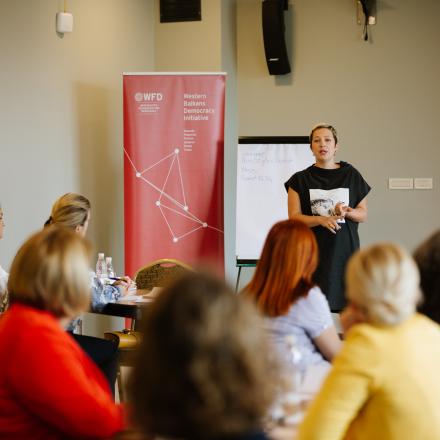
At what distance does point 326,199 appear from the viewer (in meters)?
4.71

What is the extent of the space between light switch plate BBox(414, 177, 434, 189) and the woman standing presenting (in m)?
1.84

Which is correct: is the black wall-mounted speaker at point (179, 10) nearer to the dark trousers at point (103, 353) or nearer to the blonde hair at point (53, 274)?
the dark trousers at point (103, 353)

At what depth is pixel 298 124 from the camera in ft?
21.9

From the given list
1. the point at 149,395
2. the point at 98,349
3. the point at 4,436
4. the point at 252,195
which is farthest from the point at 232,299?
the point at 252,195

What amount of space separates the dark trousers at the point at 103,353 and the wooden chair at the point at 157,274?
1.14 meters

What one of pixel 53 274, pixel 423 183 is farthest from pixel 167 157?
pixel 53 274

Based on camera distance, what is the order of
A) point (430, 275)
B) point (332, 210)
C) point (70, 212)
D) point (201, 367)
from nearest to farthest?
point (201, 367) → point (430, 275) → point (70, 212) → point (332, 210)

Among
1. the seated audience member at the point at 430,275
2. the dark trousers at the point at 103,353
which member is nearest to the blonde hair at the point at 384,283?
the seated audience member at the point at 430,275

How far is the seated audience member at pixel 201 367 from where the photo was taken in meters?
1.10

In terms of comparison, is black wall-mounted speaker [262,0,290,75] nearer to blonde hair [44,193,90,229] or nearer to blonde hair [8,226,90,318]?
blonde hair [44,193,90,229]

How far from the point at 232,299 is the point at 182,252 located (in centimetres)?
479

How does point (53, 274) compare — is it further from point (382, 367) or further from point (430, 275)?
point (430, 275)

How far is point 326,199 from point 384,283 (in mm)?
3035

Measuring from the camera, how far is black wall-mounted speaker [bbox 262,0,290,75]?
6.44m
